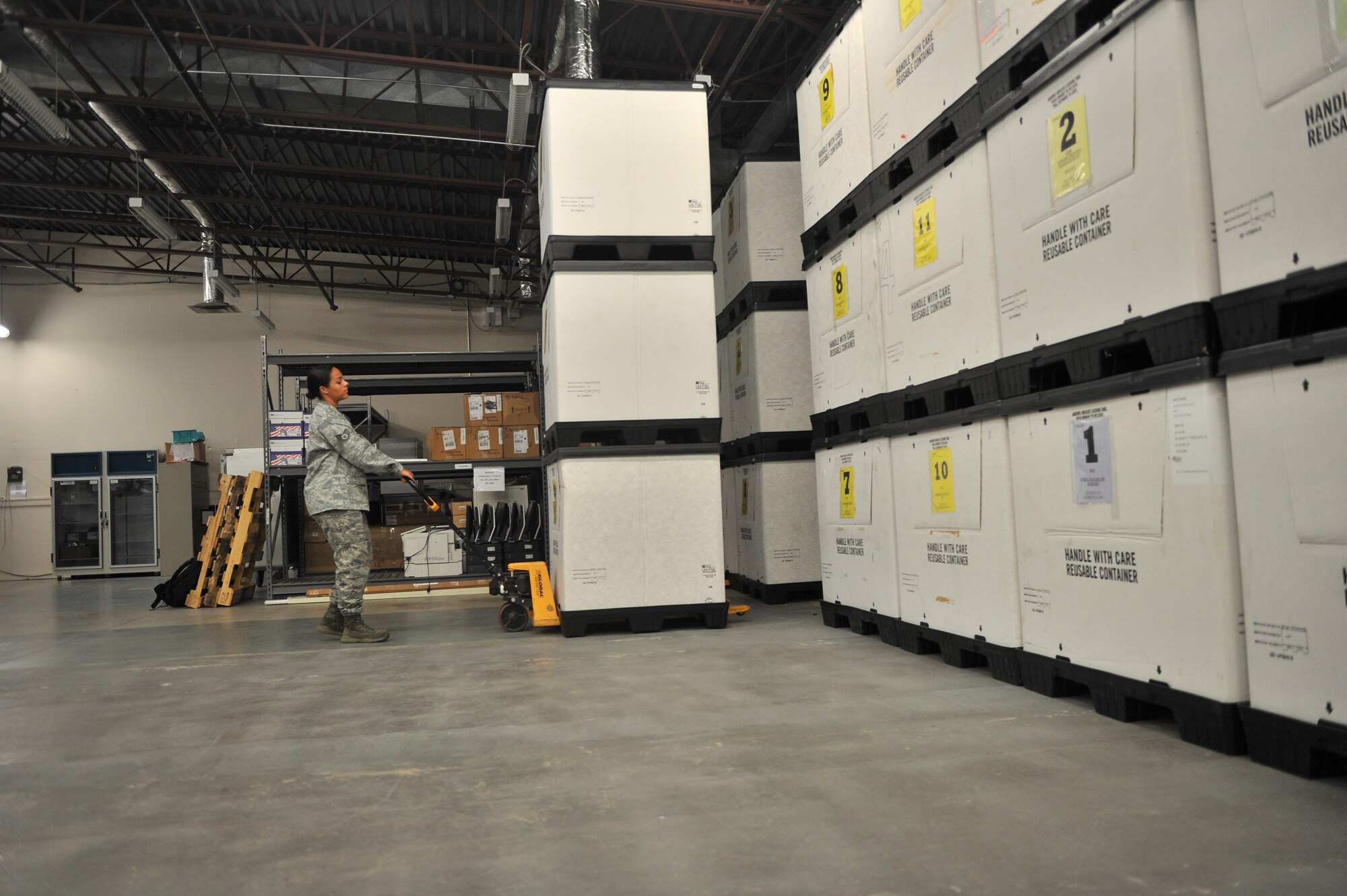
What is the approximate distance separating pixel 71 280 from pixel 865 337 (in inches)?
758

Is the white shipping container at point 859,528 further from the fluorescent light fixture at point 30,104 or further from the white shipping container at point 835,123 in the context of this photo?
the fluorescent light fixture at point 30,104

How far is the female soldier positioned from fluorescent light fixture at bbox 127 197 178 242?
6.83 metres

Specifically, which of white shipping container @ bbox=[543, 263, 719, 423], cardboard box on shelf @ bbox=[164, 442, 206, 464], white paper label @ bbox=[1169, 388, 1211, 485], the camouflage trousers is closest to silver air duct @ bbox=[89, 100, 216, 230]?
cardboard box on shelf @ bbox=[164, 442, 206, 464]

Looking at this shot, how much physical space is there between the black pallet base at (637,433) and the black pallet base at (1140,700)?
291 cm

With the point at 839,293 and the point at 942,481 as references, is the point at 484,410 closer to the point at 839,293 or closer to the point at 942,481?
the point at 839,293

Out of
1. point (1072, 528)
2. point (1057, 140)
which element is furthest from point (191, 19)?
point (1072, 528)

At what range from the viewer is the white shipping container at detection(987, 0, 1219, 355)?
266cm

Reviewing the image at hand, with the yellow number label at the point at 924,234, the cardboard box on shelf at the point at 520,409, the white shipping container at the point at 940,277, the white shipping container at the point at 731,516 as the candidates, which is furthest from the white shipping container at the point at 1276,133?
the cardboard box on shelf at the point at 520,409

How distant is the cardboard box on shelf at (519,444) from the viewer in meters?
10.2

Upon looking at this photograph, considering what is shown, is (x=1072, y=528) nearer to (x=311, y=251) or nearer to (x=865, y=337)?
(x=865, y=337)

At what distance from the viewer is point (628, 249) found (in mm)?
6062

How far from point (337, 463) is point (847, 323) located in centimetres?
399

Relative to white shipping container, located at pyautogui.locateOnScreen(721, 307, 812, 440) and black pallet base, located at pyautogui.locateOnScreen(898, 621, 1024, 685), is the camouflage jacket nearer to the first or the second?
white shipping container, located at pyautogui.locateOnScreen(721, 307, 812, 440)

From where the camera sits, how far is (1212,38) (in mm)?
2574
